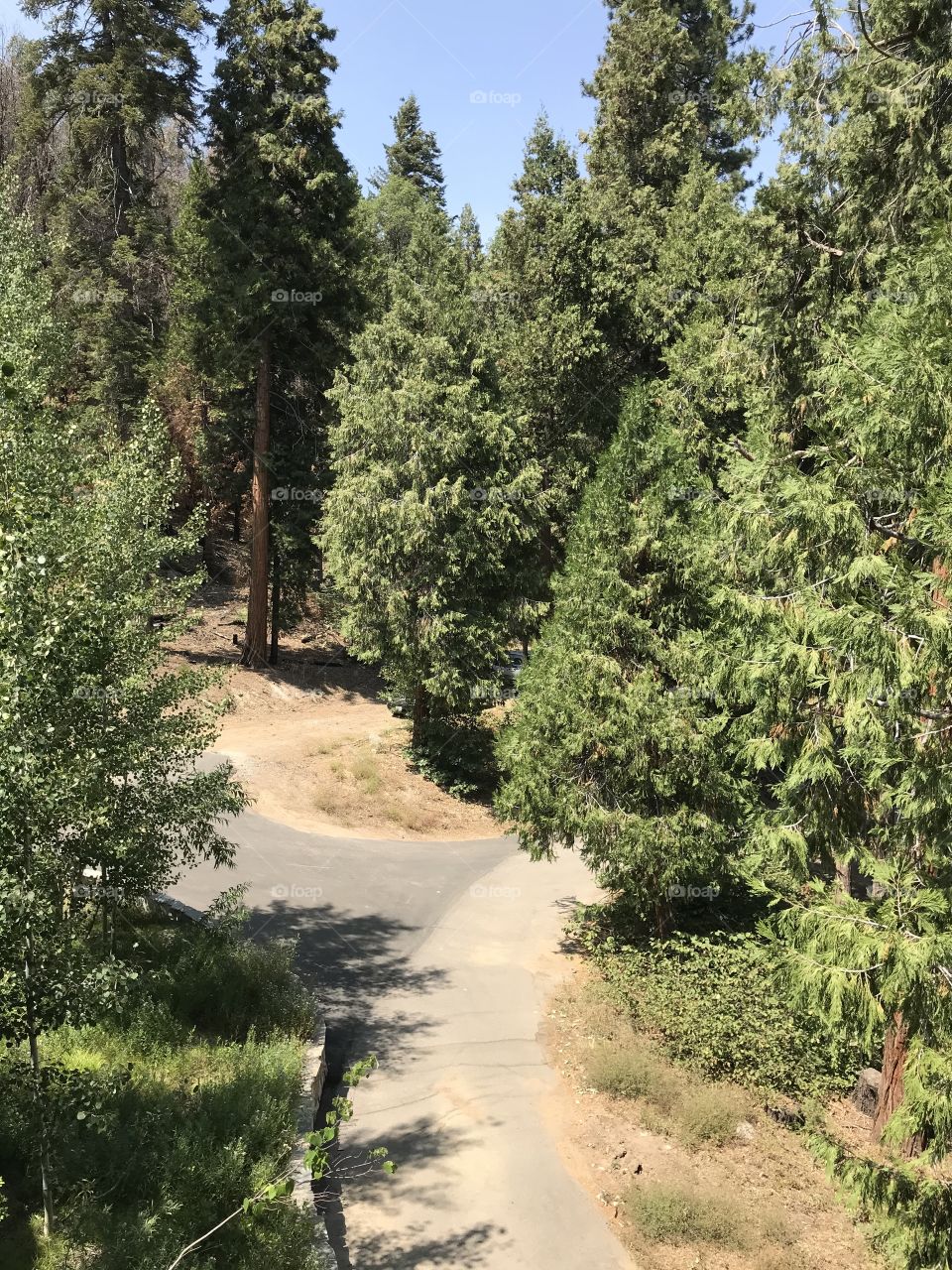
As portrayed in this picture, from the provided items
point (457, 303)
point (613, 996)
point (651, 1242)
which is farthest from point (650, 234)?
point (651, 1242)

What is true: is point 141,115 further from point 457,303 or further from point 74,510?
point 74,510

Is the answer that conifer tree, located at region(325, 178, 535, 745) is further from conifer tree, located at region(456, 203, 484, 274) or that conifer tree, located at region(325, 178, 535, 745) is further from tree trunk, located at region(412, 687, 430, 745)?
conifer tree, located at region(456, 203, 484, 274)

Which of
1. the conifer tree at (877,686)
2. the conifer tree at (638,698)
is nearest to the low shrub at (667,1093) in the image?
the conifer tree at (877,686)

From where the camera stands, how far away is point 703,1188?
29.0 ft

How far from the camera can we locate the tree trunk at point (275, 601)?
93.7 ft

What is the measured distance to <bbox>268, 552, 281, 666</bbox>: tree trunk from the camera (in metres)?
28.5

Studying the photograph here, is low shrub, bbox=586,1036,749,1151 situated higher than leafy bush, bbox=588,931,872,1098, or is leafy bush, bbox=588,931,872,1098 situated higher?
leafy bush, bbox=588,931,872,1098

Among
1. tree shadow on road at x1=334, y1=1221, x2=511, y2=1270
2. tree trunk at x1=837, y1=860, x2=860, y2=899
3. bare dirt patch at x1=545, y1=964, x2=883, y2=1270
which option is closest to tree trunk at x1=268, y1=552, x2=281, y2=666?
tree trunk at x1=837, y1=860, x2=860, y2=899

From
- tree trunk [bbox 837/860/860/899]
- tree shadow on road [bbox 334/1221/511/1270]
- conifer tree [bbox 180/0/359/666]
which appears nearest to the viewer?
tree shadow on road [bbox 334/1221/511/1270]

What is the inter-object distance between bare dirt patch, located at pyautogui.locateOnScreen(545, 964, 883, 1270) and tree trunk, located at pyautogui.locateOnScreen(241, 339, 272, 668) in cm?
1928

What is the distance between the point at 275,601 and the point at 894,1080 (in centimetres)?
2364

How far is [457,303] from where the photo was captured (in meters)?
20.8

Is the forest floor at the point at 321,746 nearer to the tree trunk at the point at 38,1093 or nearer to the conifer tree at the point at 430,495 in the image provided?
the conifer tree at the point at 430,495

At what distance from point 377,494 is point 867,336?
43.4ft
